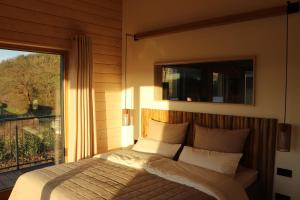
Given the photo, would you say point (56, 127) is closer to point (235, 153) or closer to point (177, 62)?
point (177, 62)

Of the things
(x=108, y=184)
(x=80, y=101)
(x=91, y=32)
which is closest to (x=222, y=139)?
(x=108, y=184)

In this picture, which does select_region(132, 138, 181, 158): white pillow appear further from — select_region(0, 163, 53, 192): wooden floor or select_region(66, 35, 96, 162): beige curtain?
select_region(0, 163, 53, 192): wooden floor

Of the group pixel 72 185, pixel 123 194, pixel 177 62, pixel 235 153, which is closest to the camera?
pixel 123 194

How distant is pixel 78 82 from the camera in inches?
136

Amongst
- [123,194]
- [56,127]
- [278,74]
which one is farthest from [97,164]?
[278,74]

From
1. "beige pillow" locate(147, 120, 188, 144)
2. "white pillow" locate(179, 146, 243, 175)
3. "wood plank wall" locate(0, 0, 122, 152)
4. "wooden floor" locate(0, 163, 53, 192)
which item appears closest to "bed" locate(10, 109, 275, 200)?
"white pillow" locate(179, 146, 243, 175)

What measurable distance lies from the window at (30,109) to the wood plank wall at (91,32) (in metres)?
0.26

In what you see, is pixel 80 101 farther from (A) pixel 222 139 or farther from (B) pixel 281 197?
(B) pixel 281 197

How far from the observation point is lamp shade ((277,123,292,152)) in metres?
2.43

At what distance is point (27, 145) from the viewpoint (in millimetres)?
3334

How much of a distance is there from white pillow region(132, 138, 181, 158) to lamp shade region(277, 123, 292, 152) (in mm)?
1136

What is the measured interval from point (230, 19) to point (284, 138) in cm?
136

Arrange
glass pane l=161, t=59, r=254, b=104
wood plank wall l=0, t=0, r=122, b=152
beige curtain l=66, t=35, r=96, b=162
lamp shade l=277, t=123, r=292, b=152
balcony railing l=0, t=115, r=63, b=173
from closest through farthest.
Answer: lamp shade l=277, t=123, r=292, b=152
glass pane l=161, t=59, r=254, b=104
wood plank wall l=0, t=0, r=122, b=152
balcony railing l=0, t=115, r=63, b=173
beige curtain l=66, t=35, r=96, b=162

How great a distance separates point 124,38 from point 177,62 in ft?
3.91
